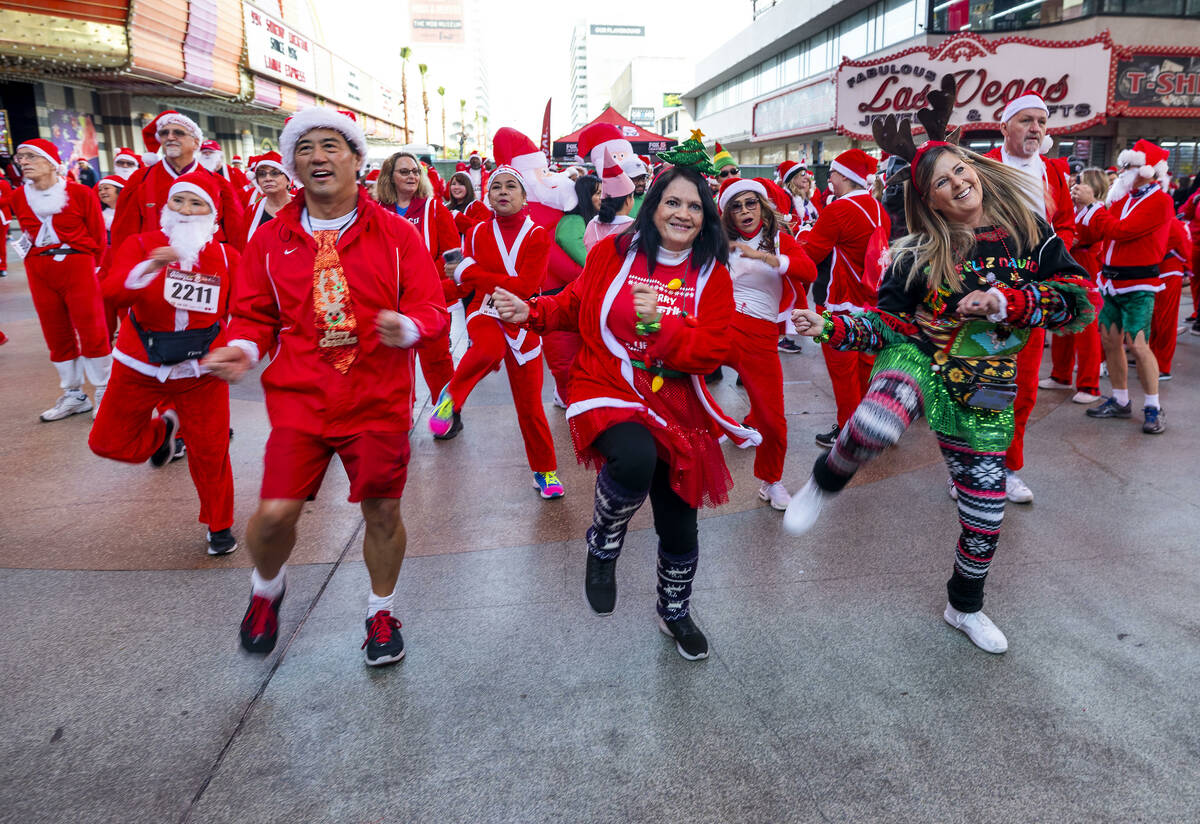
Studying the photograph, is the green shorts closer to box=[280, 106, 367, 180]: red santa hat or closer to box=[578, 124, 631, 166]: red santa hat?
box=[578, 124, 631, 166]: red santa hat

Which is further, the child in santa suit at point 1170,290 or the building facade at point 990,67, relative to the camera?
the building facade at point 990,67

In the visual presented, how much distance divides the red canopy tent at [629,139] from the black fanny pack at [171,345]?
9235 mm

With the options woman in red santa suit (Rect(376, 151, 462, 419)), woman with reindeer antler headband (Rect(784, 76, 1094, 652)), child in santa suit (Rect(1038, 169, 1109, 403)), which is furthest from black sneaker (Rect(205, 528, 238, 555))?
child in santa suit (Rect(1038, 169, 1109, 403))

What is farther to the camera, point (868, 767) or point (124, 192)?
point (124, 192)

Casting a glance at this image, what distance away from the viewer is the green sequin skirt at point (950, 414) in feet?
9.83

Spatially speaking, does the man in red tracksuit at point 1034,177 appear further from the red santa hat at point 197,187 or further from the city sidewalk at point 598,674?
the red santa hat at point 197,187

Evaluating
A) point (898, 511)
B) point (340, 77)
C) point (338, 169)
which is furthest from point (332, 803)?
point (340, 77)

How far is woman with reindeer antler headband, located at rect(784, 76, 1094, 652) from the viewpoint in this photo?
9.72 ft

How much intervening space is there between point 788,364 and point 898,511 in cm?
434

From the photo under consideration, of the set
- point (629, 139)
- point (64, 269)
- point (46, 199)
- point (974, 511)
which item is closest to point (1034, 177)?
point (974, 511)

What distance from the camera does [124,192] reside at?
175 inches

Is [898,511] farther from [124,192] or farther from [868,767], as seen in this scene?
[124,192]

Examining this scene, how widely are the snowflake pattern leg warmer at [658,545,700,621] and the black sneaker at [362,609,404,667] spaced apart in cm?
103

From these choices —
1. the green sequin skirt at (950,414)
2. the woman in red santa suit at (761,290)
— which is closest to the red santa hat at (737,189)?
the woman in red santa suit at (761,290)
